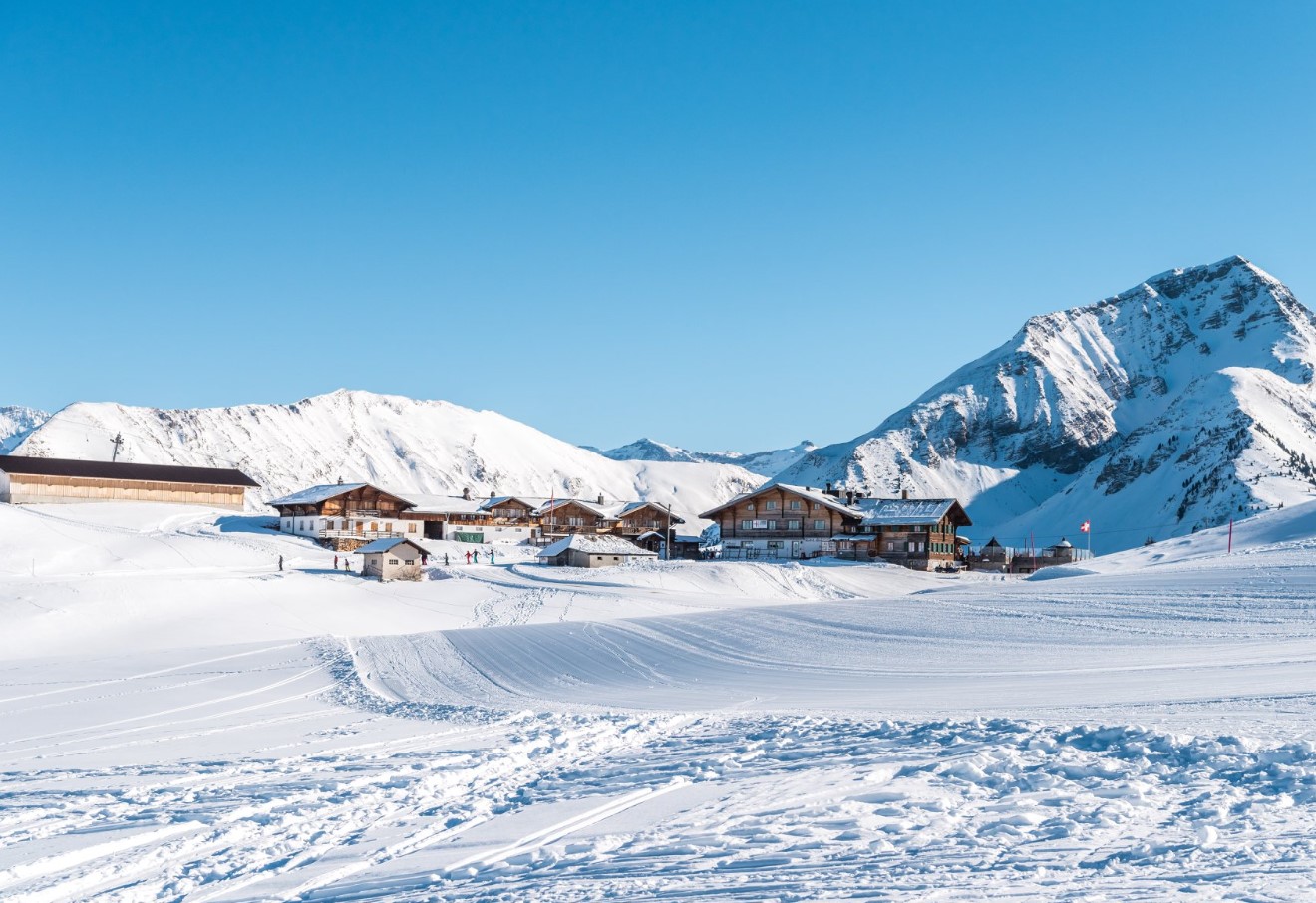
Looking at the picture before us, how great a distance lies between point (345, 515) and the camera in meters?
85.1

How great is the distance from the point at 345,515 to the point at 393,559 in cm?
3179

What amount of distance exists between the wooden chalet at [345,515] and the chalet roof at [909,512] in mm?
38671

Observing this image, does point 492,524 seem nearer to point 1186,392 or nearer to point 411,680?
point 411,680

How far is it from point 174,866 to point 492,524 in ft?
307

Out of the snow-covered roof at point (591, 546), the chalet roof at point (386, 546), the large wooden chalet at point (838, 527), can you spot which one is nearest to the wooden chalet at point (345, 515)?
the snow-covered roof at point (591, 546)

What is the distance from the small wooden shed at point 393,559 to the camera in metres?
55.2

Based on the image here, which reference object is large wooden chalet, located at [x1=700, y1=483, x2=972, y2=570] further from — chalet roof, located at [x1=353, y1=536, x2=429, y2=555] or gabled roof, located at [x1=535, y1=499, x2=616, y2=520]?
chalet roof, located at [x1=353, y1=536, x2=429, y2=555]

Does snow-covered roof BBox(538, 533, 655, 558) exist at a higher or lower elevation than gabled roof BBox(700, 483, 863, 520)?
lower

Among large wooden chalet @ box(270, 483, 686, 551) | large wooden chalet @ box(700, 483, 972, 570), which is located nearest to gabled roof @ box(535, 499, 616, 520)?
large wooden chalet @ box(270, 483, 686, 551)

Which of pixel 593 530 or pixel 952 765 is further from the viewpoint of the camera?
pixel 593 530

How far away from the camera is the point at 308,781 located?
38.2ft

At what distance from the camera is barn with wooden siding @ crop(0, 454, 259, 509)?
263 feet

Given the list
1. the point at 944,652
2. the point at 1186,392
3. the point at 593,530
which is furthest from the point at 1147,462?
the point at 944,652

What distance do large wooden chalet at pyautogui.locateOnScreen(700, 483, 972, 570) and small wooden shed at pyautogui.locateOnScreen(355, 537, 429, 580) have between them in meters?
32.7
